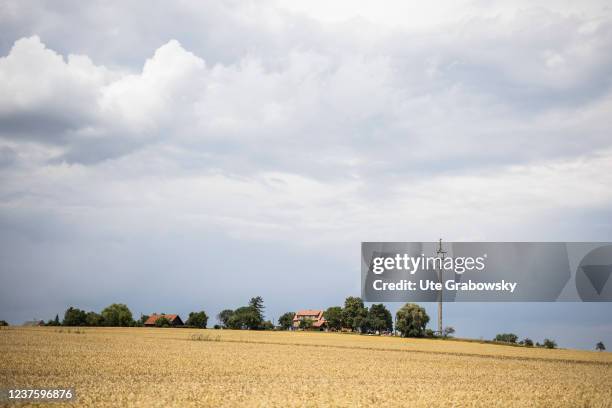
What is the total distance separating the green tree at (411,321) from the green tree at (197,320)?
72.2 metres

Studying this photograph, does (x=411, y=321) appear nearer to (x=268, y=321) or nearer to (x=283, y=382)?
(x=268, y=321)

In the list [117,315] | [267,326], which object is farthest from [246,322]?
[117,315]

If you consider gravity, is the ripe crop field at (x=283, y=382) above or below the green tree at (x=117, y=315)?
above

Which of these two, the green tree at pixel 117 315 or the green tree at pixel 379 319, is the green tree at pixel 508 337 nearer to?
the green tree at pixel 379 319

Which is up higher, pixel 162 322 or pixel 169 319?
pixel 162 322

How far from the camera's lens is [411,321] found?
91.5 meters

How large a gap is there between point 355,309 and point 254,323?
3264cm

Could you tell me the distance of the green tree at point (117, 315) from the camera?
468ft

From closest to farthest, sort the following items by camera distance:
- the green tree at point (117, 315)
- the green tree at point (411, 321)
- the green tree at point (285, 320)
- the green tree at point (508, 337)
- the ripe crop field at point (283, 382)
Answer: the ripe crop field at point (283, 382) → the green tree at point (411, 321) → the green tree at point (508, 337) → the green tree at point (117, 315) → the green tree at point (285, 320)

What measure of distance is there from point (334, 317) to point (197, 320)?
4319cm

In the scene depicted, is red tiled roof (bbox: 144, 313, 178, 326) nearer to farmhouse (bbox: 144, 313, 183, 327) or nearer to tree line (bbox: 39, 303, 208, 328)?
farmhouse (bbox: 144, 313, 183, 327)

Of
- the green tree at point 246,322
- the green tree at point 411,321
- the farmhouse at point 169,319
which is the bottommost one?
the farmhouse at point 169,319

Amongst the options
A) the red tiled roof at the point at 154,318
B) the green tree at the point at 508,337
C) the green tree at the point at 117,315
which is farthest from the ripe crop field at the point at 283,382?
the red tiled roof at the point at 154,318

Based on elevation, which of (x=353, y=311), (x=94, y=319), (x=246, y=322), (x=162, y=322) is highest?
(x=353, y=311)
